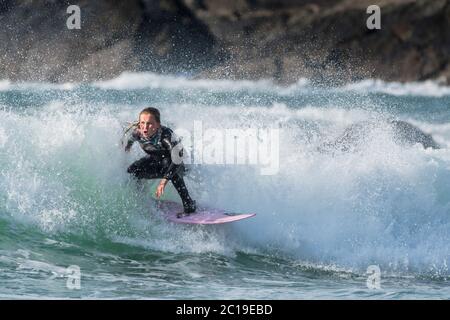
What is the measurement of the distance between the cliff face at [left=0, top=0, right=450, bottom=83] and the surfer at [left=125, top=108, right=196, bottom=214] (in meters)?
16.1

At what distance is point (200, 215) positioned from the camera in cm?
840

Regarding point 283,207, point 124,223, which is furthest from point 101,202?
point 283,207

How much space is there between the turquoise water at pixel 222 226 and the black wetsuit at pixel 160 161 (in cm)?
47

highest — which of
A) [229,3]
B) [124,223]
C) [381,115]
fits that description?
[229,3]

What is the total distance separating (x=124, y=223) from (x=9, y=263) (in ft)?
4.65

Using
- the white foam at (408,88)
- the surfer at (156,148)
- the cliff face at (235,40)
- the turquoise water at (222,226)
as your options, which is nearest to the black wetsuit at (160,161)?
the surfer at (156,148)

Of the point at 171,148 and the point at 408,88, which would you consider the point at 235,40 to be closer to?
the point at 408,88

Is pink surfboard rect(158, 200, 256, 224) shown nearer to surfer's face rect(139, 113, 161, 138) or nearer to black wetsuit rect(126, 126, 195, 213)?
black wetsuit rect(126, 126, 195, 213)

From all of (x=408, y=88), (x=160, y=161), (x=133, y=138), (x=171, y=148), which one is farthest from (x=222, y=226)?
(x=408, y=88)

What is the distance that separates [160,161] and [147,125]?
0.44 meters

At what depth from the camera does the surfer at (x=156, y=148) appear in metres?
7.92

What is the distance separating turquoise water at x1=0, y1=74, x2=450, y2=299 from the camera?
7.62 m
